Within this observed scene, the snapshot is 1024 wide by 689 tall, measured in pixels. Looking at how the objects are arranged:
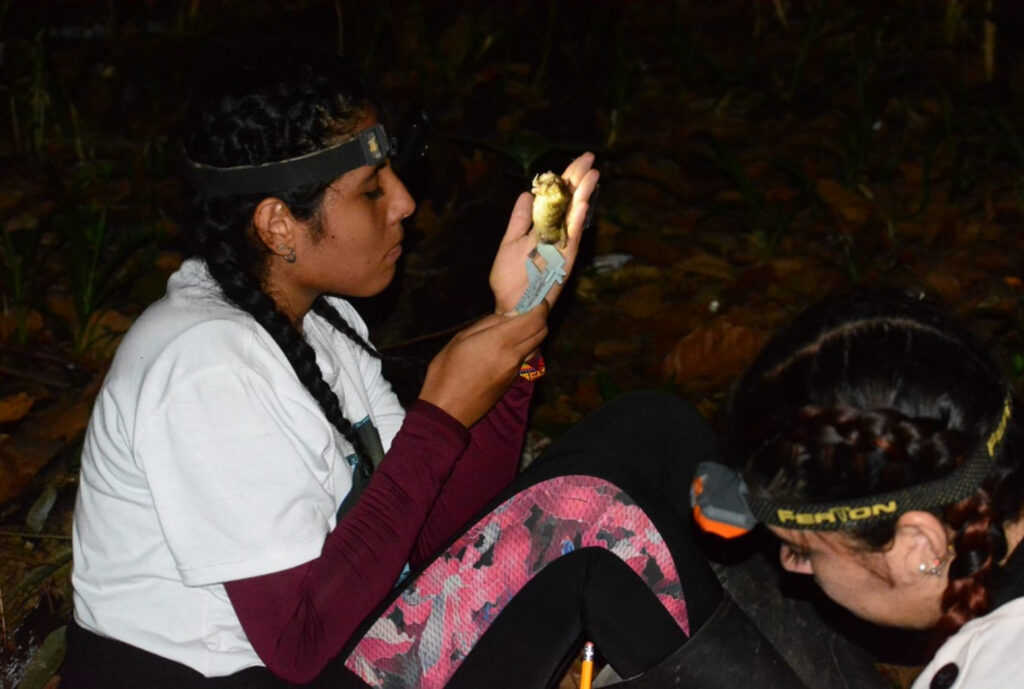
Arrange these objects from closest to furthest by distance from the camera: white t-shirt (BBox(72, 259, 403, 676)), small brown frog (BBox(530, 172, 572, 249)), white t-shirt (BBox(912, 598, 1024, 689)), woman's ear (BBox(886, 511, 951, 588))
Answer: white t-shirt (BBox(912, 598, 1024, 689))
woman's ear (BBox(886, 511, 951, 588))
white t-shirt (BBox(72, 259, 403, 676))
small brown frog (BBox(530, 172, 572, 249))

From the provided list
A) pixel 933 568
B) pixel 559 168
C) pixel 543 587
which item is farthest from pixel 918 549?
pixel 559 168

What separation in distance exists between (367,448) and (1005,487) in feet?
3.38

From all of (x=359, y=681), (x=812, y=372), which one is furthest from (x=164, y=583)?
(x=812, y=372)

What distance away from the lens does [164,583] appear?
1675 mm

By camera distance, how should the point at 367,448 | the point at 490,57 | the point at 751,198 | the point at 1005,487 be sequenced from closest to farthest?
1. the point at 1005,487
2. the point at 367,448
3. the point at 751,198
4. the point at 490,57

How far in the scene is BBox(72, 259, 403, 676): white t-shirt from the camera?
1584 millimetres

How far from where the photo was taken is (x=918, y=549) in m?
1.35

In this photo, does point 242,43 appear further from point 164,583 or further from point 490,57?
point 490,57

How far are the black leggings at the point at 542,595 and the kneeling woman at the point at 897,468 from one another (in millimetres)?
339

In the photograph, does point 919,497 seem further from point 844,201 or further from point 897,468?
point 844,201

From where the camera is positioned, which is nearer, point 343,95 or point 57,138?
point 343,95

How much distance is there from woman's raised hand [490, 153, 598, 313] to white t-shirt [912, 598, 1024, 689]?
0.93 metres

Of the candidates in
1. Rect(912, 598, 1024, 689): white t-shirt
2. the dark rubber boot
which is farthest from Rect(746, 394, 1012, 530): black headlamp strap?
the dark rubber boot

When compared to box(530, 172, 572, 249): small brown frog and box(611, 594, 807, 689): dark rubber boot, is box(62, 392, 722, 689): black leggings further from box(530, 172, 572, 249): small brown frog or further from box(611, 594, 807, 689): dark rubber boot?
box(530, 172, 572, 249): small brown frog
